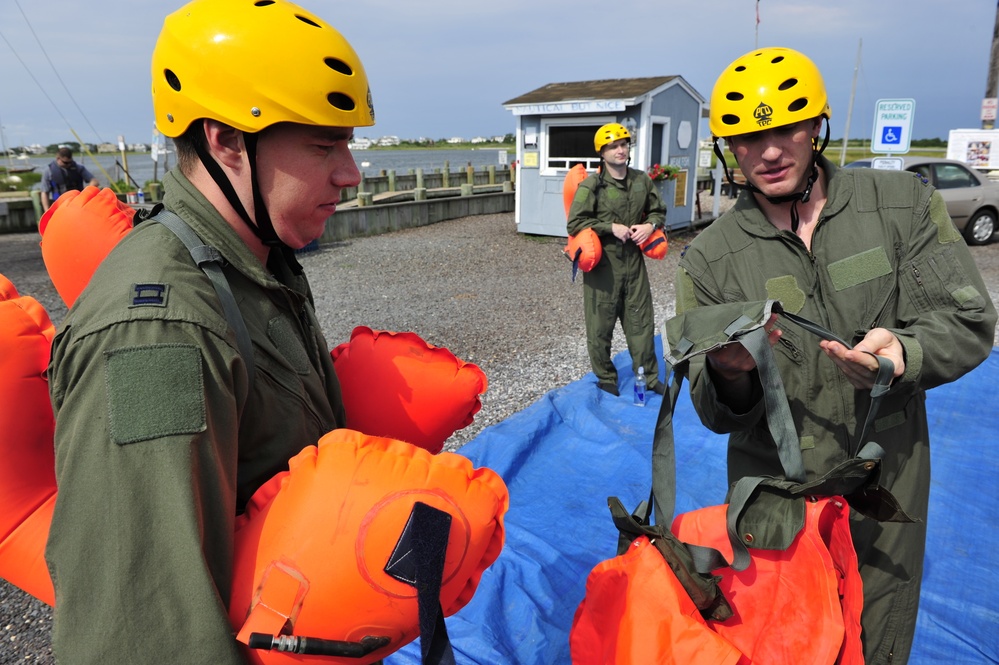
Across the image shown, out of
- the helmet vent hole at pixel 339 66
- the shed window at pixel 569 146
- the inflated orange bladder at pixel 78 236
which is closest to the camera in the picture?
the helmet vent hole at pixel 339 66

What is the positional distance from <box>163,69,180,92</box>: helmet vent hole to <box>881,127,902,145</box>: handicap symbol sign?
11181mm

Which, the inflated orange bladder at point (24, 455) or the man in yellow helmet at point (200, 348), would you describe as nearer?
the man in yellow helmet at point (200, 348)

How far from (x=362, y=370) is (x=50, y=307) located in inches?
388

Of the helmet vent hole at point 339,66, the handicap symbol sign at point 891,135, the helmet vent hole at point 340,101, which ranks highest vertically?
the handicap symbol sign at point 891,135

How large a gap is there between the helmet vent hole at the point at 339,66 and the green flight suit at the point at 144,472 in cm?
60

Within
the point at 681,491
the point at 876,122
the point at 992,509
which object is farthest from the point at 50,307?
the point at 876,122

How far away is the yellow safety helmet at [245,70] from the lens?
1261 mm

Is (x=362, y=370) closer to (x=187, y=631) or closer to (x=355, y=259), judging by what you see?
(x=187, y=631)

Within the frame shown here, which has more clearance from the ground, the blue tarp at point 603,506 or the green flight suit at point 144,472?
the green flight suit at point 144,472

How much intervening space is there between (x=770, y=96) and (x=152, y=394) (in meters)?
2.00

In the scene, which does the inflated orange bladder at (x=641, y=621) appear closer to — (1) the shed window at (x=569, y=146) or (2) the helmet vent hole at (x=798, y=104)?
(2) the helmet vent hole at (x=798, y=104)

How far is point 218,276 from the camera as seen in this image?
1.18 metres

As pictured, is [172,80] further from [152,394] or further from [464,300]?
[464,300]

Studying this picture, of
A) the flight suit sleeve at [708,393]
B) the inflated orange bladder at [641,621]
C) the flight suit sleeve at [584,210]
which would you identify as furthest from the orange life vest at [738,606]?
the flight suit sleeve at [584,210]
